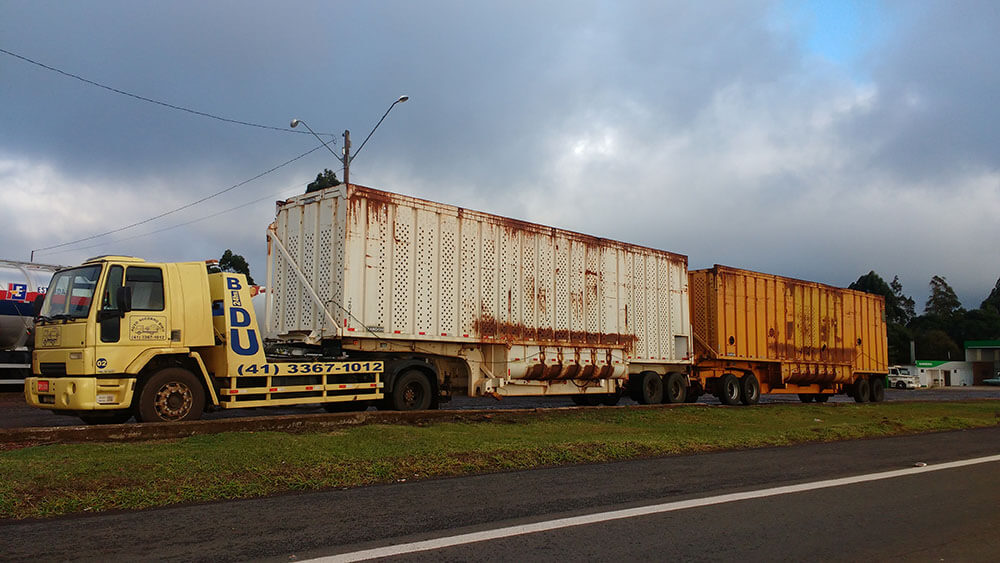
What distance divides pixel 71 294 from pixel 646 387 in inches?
502

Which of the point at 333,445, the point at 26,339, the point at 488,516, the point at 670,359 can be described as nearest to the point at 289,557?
the point at 488,516

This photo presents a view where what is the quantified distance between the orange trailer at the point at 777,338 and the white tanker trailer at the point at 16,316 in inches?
692

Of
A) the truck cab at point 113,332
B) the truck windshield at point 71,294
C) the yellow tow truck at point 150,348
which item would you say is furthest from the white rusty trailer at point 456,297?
the truck windshield at point 71,294

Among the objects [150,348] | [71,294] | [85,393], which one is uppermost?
[71,294]

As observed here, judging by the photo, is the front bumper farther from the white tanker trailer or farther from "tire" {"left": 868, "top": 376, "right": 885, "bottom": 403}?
"tire" {"left": 868, "top": 376, "right": 885, "bottom": 403}

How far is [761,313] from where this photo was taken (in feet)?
69.7

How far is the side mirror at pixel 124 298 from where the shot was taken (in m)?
10.1

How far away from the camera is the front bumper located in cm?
990

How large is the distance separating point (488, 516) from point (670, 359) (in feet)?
45.9

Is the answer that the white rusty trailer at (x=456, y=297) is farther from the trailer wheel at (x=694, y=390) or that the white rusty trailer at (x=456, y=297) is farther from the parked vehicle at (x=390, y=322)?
the trailer wheel at (x=694, y=390)

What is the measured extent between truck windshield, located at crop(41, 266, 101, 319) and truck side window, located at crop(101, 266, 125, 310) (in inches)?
5.9

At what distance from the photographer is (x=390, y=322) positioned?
13.1m

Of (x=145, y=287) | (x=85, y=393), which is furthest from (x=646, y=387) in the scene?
(x=85, y=393)

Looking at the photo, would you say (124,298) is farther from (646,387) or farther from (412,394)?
(646,387)
